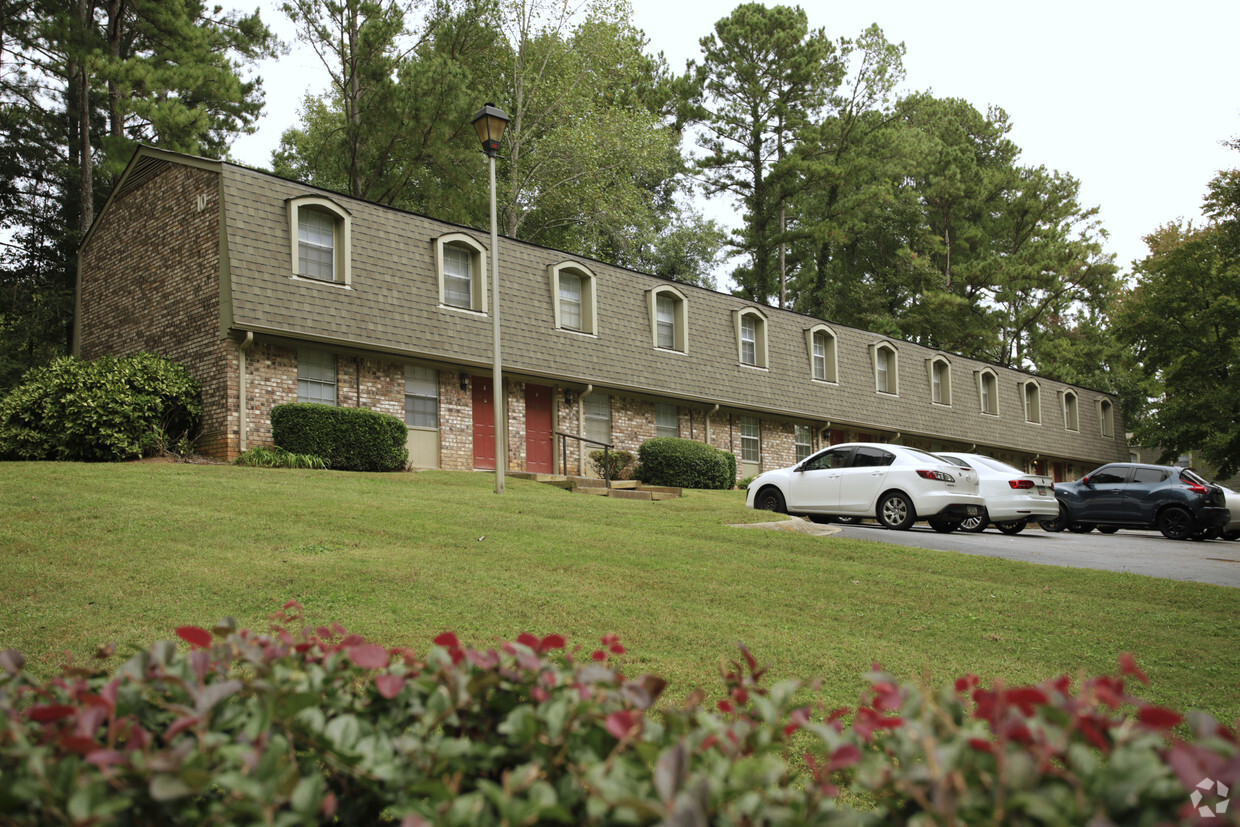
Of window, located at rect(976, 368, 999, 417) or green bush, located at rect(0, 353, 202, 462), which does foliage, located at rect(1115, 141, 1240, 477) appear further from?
green bush, located at rect(0, 353, 202, 462)

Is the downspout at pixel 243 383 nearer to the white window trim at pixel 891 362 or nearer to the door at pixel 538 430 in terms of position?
the door at pixel 538 430

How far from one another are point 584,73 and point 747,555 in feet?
95.3

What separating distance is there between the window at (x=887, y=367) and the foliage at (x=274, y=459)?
67.7ft

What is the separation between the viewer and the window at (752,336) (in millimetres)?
26484

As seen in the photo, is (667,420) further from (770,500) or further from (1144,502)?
(1144,502)

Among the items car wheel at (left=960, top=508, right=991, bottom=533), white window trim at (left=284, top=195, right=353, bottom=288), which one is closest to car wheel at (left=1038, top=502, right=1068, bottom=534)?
car wheel at (left=960, top=508, right=991, bottom=533)

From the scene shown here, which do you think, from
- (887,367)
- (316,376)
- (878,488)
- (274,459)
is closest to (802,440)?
(887,367)

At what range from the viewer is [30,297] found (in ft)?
93.7

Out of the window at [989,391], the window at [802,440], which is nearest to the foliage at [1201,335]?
the window at [989,391]

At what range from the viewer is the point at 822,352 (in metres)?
29.2

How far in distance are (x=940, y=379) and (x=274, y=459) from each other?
2540cm

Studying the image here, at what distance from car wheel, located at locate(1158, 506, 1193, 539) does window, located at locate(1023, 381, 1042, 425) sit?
20.5 m

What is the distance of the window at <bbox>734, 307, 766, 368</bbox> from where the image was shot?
86.9 ft

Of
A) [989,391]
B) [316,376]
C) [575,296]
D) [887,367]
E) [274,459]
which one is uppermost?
[575,296]
